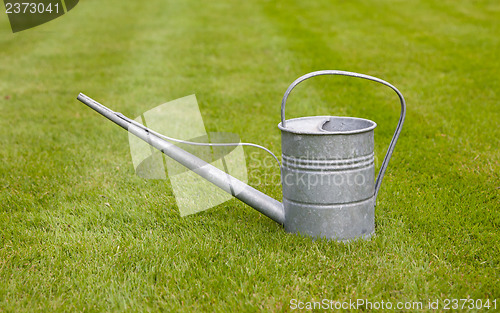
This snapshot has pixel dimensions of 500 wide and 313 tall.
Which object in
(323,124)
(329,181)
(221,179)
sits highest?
(323,124)

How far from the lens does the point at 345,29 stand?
32.2 feet

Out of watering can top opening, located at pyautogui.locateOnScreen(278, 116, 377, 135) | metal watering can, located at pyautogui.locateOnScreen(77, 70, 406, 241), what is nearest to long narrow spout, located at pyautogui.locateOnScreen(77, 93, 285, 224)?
metal watering can, located at pyautogui.locateOnScreen(77, 70, 406, 241)

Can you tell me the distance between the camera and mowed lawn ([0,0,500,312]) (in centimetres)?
234

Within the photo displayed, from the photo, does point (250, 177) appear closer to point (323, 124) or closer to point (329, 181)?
point (323, 124)

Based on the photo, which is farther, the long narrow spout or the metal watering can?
the long narrow spout

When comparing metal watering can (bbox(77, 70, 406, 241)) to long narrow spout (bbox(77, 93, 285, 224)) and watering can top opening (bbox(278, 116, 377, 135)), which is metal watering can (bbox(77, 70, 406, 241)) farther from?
watering can top opening (bbox(278, 116, 377, 135))

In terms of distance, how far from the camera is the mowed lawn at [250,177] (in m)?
2.34

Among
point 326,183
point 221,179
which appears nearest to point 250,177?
point 221,179

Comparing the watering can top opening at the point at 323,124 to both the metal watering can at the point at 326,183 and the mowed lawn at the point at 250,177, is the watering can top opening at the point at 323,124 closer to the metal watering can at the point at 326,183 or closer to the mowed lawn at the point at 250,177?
the metal watering can at the point at 326,183

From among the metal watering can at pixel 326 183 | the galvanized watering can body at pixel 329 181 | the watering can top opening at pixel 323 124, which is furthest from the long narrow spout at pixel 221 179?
the watering can top opening at pixel 323 124

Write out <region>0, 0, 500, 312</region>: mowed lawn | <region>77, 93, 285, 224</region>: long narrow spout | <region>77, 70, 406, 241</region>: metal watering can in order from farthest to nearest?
<region>77, 93, 285, 224</region>: long narrow spout < <region>77, 70, 406, 241</region>: metal watering can < <region>0, 0, 500, 312</region>: mowed lawn

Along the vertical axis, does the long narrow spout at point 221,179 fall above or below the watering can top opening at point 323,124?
below

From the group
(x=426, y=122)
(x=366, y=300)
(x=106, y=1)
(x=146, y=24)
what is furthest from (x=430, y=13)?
(x=366, y=300)

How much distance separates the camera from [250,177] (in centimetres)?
375
